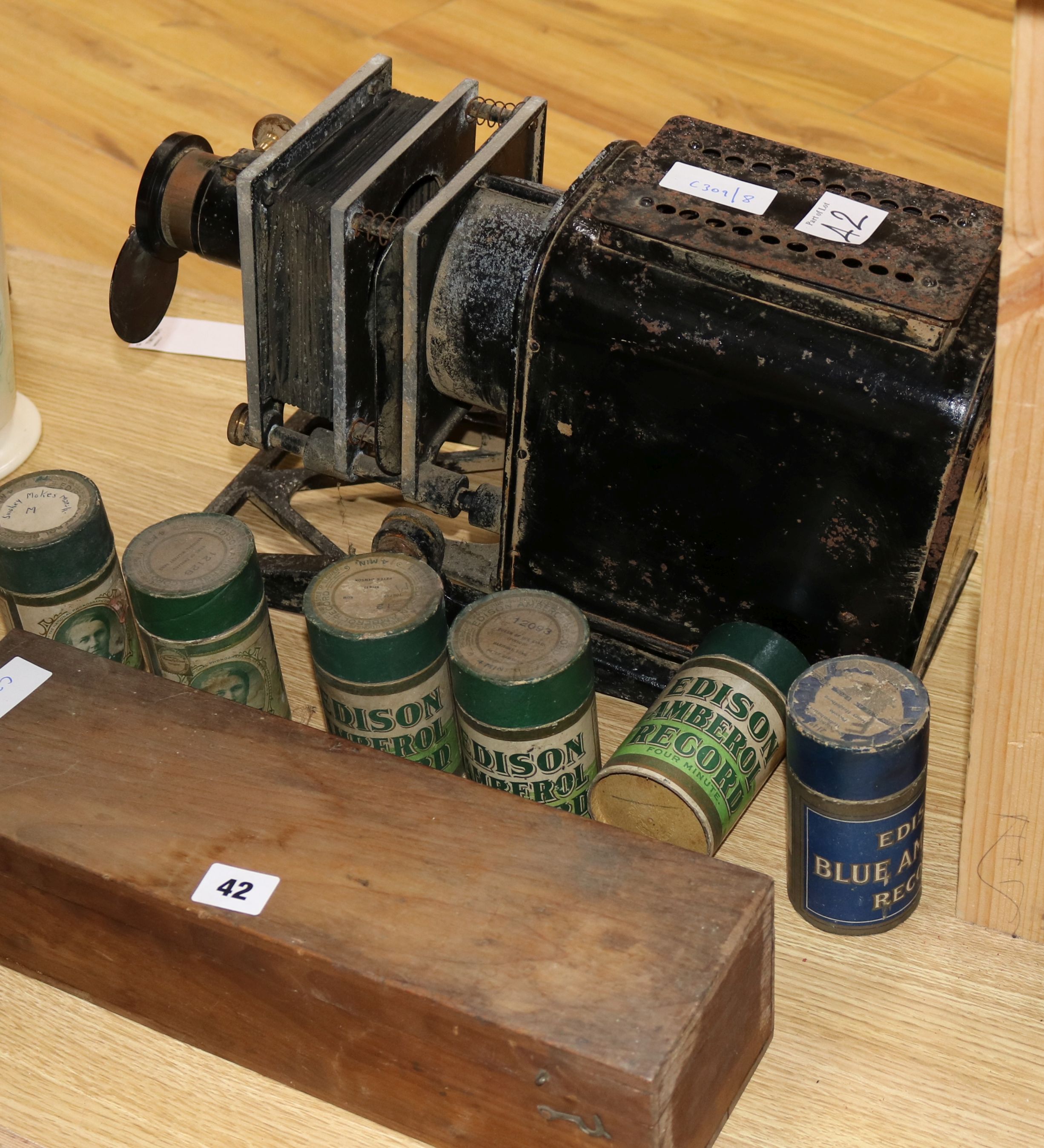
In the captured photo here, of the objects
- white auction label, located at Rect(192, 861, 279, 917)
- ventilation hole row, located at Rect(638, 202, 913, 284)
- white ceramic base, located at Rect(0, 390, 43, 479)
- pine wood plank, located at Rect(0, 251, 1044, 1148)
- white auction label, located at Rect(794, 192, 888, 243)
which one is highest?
white auction label, located at Rect(794, 192, 888, 243)

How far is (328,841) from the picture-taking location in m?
1.10

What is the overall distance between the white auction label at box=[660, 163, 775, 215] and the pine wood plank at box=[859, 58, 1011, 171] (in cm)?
86

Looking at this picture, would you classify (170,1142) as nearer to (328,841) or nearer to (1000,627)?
(328,841)

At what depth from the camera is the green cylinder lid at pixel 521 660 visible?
117cm

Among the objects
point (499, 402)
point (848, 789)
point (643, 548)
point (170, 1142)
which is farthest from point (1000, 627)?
point (170, 1142)

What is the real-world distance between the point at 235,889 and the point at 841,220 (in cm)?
65

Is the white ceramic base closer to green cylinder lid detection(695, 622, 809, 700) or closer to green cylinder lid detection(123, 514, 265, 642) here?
green cylinder lid detection(123, 514, 265, 642)

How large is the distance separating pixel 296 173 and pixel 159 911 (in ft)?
1.86

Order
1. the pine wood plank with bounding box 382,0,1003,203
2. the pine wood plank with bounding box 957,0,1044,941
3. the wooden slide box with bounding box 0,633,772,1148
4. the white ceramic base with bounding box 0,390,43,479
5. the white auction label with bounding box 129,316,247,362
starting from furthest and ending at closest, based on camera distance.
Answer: the pine wood plank with bounding box 382,0,1003,203
the white auction label with bounding box 129,316,247,362
the white ceramic base with bounding box 0,390,43,479
the wooden slide box with bounding box 0,633,772,1148
the pine wood plank with bounding box 957,0,1044,941

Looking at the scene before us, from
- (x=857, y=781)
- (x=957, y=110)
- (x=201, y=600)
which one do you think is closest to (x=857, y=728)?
(x=857, y=781)

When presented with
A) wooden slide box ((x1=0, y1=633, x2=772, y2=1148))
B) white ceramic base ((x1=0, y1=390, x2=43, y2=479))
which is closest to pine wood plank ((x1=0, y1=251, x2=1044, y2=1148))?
wooden slide box ((x1=0, y1=633, x2=772, y2=1148))

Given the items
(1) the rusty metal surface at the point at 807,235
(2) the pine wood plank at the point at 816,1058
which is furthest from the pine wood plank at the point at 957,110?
(2) the pine wood plank at the point at 816,1058

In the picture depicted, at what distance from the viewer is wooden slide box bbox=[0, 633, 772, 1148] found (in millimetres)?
994

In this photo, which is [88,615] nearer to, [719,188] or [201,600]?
[201,600]
